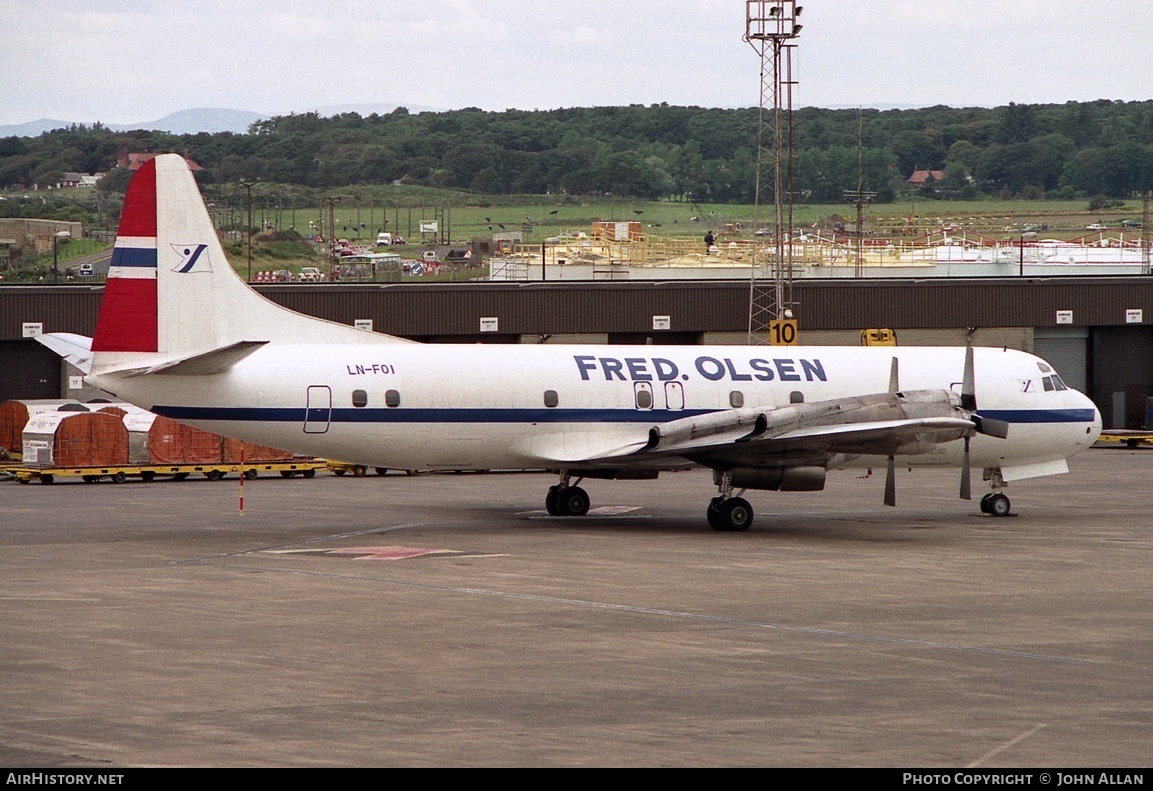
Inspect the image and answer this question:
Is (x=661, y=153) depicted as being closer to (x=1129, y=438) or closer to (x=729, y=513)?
(x=1129, y=438)

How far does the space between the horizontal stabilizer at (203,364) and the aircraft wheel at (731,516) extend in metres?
9.40

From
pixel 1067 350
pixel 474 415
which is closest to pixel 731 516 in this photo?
pixel 474 415

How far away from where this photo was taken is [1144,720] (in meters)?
12.4

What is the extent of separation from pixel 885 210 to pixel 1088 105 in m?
50.5

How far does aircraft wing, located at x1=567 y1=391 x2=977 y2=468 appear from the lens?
2614cm

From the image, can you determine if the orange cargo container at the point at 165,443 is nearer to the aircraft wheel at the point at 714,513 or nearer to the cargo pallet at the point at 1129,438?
the aircraft wheel at the point at 714,513

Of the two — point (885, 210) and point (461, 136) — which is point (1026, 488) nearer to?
point (885, 210)

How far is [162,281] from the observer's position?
25734mm

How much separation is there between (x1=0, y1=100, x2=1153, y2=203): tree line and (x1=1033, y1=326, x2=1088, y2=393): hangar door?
80103 millimetres

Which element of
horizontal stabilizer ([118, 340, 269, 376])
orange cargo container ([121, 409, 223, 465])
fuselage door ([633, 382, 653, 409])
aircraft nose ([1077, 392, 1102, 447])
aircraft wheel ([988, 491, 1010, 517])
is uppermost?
horizontal stabilizer ([118, 340, 269, 376])

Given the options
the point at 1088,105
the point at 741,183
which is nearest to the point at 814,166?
the point at 741,183

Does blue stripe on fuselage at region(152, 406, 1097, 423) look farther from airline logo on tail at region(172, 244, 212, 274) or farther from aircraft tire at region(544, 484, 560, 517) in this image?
airline logo on tail at region(172, 244, 212, 274)

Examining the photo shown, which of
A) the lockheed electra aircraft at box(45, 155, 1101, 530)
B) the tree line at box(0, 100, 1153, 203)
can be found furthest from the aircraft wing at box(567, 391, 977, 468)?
the tree line at box(0, 100, 1153, 203)

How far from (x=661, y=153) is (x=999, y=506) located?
120712mm
